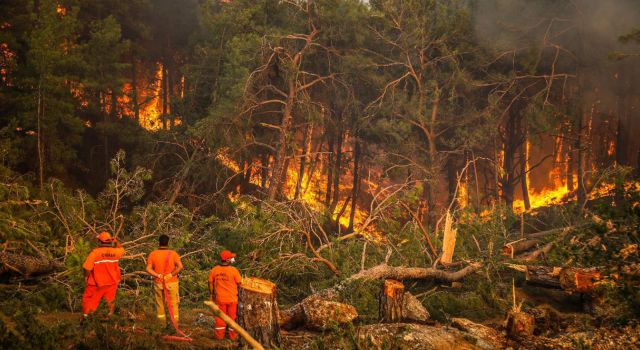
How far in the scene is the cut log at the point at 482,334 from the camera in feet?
23.8

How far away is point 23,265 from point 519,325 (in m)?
8.04

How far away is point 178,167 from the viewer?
20344mm

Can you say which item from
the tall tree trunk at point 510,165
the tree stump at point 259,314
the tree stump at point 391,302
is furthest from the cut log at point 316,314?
the tall tree trunk at point 510,165

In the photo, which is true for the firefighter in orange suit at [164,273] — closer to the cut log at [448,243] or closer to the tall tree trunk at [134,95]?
the cut log at [448,243]

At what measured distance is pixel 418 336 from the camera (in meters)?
6.84

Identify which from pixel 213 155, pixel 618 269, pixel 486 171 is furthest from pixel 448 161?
pixel 618 269

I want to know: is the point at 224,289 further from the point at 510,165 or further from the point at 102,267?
the point at 510,165

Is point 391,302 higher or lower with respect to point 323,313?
higher

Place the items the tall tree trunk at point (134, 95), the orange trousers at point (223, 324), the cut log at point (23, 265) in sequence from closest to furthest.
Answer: the orange trousers at point (223, 324), the cut log at point (23, 265), the tall tree trunk at point (134, 95)

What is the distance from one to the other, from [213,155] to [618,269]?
14.6 meters

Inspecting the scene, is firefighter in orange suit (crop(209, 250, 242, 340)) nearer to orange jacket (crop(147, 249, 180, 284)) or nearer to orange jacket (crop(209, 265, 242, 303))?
orange jacket (crop(209, 265, 242, 303))

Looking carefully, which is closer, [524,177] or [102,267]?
[102,267]

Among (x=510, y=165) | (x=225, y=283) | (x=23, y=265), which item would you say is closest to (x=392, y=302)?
(x=225, y=283)

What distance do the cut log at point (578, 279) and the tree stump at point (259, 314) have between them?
564 cm
